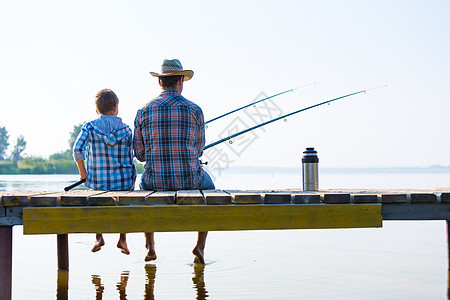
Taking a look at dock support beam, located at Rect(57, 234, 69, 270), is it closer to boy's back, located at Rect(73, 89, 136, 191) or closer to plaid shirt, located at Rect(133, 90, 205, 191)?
boy's back, located at Rect(73, 89, 136, 191)

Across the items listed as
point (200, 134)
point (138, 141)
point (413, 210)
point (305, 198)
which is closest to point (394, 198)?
point (413, 210)

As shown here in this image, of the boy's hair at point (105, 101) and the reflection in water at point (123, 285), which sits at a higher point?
the boy's hair at point (105, 101)

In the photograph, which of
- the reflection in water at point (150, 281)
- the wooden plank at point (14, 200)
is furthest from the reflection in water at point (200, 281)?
the wooden plank at point (14, 200)

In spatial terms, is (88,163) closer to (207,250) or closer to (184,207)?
(184,207)

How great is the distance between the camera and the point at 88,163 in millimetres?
4246

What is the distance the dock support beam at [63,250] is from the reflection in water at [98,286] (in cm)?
35

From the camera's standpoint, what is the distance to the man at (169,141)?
4.01 meters

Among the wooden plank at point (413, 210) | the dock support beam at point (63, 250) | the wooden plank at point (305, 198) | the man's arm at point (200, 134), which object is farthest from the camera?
the dock support beam at point (63, 250)

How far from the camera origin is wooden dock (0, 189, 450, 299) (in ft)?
10.7

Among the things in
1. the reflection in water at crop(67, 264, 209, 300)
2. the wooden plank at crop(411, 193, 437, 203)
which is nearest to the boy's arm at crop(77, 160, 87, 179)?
the reflection in water at crop(67, 264, 209, 300)

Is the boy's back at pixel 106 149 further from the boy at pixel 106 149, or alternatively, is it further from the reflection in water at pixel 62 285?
the reflection in water at pixel 62 285

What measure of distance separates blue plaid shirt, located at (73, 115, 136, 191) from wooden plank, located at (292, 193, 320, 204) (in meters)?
1.37

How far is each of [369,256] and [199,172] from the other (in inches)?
113

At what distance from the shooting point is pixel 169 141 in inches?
158
